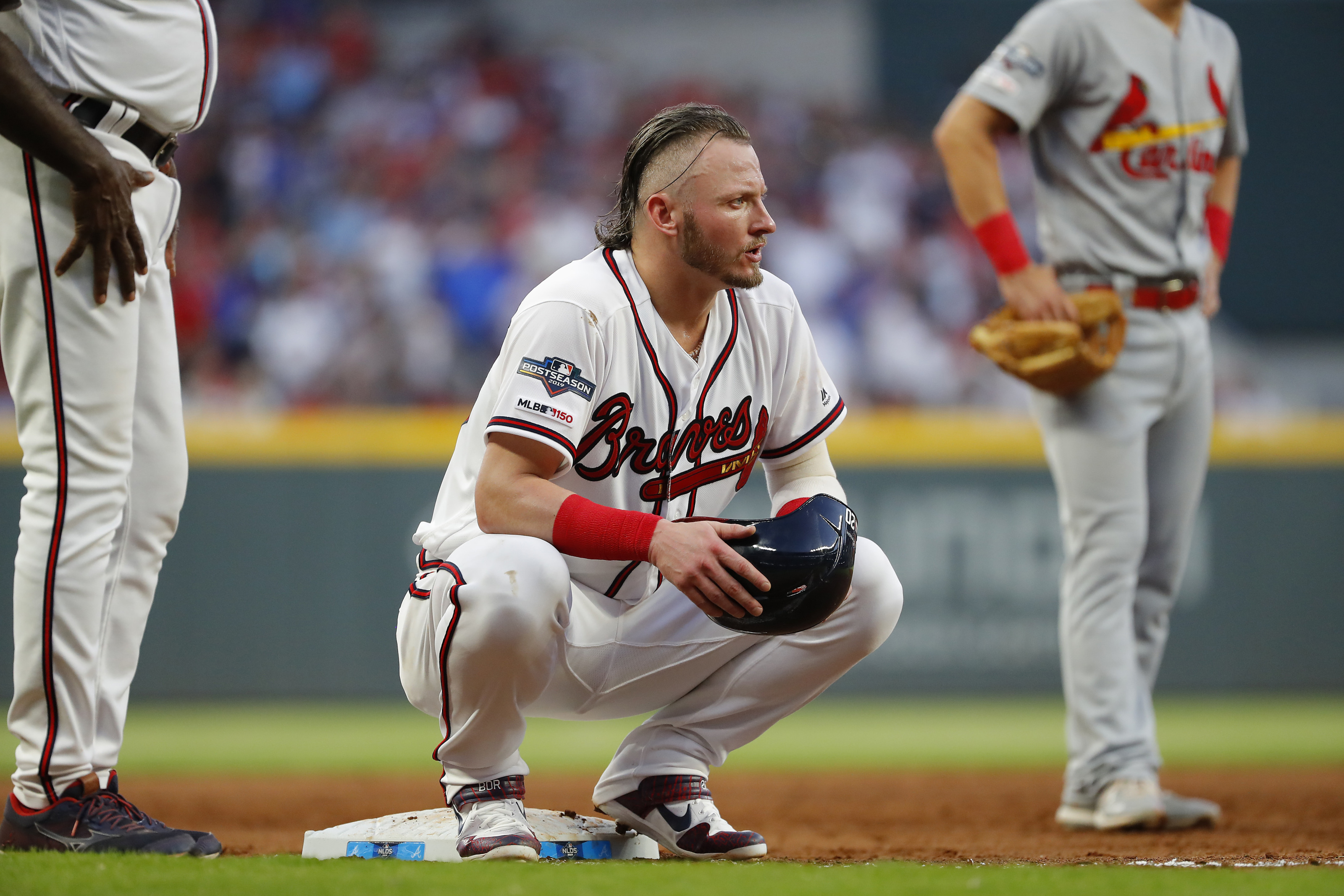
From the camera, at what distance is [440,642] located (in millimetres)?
2566

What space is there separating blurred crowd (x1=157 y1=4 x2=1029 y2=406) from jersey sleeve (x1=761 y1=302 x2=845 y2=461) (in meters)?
6.09

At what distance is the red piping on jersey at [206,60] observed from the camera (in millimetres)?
2770

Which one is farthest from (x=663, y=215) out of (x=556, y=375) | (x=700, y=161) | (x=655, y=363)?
(x=556, y=375)

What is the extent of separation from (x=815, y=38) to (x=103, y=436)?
11494 millimetres

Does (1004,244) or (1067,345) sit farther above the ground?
(1004,244)

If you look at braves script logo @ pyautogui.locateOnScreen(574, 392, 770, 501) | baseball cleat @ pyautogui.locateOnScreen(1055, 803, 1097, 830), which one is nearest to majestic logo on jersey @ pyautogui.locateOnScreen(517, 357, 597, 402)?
braves script logo @ pyautogui.locateOnScreen(574, 392, 770, 501)

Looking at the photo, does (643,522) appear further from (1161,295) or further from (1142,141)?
→ (1142,141)

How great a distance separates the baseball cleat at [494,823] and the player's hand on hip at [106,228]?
1.13 metres

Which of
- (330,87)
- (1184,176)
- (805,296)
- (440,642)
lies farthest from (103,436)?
(330,87)

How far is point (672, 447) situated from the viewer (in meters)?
2.84

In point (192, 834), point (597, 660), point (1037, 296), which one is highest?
point (1037, 296)

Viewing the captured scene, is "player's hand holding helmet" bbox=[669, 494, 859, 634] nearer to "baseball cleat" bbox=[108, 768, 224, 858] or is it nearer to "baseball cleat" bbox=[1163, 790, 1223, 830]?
"baseball cleat" bbox=[108, 768, 224, 858]

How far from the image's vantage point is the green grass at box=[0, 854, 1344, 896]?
2.04 metres

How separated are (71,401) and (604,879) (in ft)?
4.20
